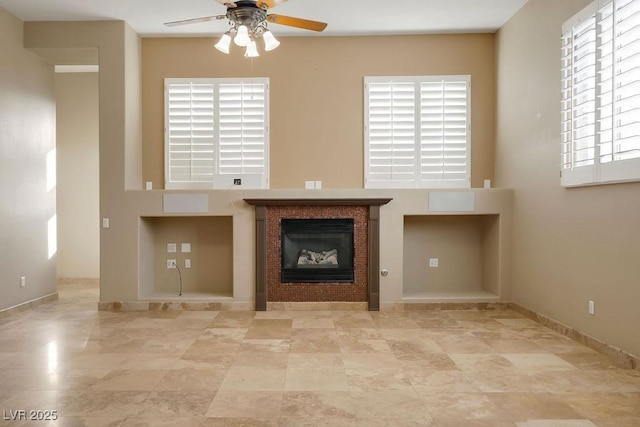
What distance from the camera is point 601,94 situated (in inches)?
150

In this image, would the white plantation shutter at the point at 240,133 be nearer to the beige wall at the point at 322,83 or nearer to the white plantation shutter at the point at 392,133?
the beige wall at the point at 322,83

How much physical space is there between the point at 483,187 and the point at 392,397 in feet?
12.5

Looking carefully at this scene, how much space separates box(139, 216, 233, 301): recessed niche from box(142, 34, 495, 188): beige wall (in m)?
0.63

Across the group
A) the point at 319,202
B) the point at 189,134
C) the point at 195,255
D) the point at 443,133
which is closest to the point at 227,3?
the point at 319,202

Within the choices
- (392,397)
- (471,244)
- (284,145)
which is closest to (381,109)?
(284,145)

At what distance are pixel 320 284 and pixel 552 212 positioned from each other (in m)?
2.65

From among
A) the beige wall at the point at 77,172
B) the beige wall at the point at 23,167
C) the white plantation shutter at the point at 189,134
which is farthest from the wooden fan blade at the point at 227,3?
the beige wall at the point at 77,172

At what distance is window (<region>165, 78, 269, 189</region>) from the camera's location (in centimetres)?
607

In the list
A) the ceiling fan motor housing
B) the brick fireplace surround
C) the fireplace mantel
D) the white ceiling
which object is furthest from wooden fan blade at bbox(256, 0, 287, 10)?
the brick fireplace surround

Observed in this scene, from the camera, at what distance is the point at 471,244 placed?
620 centimetres

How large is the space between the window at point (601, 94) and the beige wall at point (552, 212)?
0.49 ft

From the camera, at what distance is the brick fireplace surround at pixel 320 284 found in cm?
564

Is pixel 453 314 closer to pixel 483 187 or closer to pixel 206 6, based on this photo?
pixel 483 187

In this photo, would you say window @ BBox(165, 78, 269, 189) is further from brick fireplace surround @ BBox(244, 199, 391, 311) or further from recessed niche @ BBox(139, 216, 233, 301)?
brick fireplace surround @ BBox(244, 199, 391, 311)
